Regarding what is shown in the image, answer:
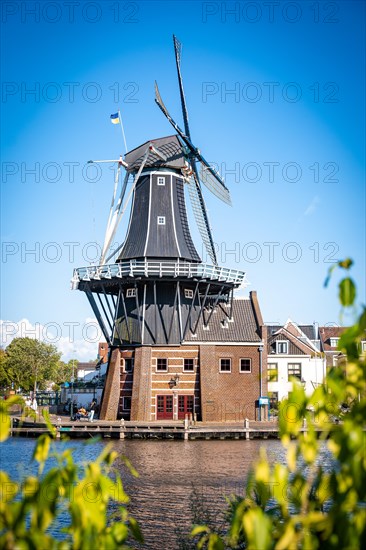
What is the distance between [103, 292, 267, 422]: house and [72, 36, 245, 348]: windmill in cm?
86

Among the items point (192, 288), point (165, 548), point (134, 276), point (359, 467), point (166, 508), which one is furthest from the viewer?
point (192, 288)

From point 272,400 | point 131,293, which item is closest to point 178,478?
point 131,293

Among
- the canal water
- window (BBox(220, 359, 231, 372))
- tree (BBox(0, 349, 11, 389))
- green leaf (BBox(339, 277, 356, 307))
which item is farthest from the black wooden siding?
tree (BBox(0, 349, 11, 389))

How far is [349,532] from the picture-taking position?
2.54m

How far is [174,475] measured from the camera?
20.6 meters

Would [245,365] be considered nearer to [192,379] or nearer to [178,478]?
[192,379]

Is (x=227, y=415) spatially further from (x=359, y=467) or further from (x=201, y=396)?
(x=359, y=467)

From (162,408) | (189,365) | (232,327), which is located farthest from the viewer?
(232,327)

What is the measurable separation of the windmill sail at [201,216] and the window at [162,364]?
677cm

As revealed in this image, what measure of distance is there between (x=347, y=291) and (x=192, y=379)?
110 feet

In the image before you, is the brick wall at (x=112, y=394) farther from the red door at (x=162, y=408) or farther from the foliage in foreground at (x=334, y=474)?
the foliage in foreground at (x=334, y=474)

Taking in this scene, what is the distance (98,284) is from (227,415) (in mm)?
10164

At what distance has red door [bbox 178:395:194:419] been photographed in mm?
35812

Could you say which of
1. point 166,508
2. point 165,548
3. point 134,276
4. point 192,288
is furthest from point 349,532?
point 192,288
